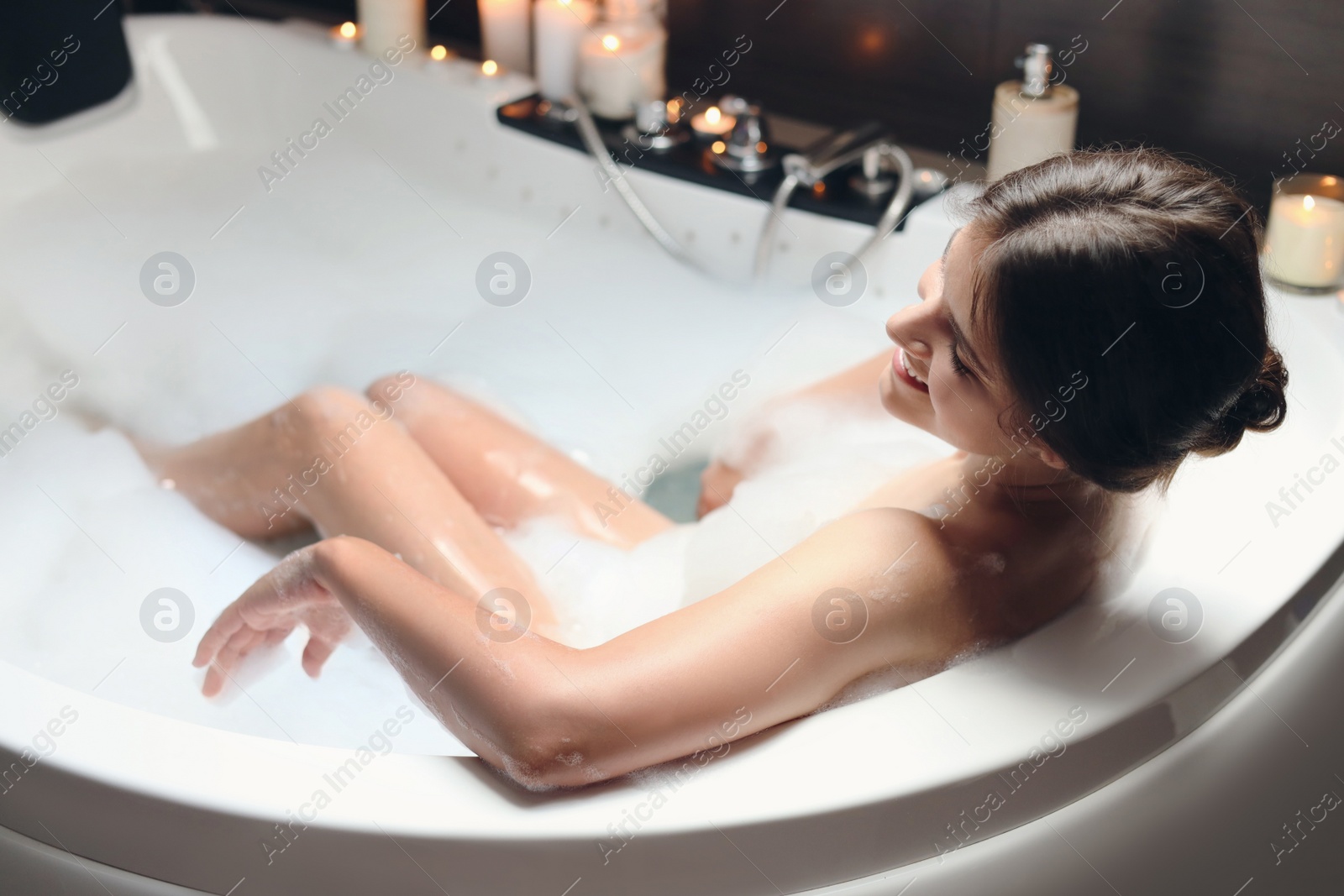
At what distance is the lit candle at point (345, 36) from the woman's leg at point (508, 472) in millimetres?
810

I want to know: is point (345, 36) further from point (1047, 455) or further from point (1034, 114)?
point (1047, 455)

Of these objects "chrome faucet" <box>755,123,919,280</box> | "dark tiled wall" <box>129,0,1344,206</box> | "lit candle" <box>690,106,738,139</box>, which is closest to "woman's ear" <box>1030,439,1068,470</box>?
"chrome faucet" <box>755,123,919,280</box>

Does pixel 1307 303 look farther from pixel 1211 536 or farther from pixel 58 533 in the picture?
pixel 58 533

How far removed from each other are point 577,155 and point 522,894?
4.02 feet

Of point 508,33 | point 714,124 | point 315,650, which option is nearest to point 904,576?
point 315,650

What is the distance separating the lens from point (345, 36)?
2.00 metres

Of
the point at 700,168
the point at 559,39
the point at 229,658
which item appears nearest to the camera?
the point at 229,658

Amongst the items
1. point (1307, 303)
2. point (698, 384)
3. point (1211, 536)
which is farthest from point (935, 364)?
point (698, 384)

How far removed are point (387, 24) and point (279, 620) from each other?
1236 millimetres

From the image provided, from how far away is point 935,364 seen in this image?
0.87 m

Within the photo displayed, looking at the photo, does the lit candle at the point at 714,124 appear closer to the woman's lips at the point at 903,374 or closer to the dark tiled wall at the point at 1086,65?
the dark tiled wall at the point at 1086,65

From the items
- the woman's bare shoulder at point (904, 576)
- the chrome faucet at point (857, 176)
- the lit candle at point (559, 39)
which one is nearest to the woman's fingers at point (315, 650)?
the woman's bare shoulder at point (904, 576)

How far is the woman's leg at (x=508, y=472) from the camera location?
1.30 metres

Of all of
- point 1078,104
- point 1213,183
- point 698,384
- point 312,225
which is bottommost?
point 698,384
